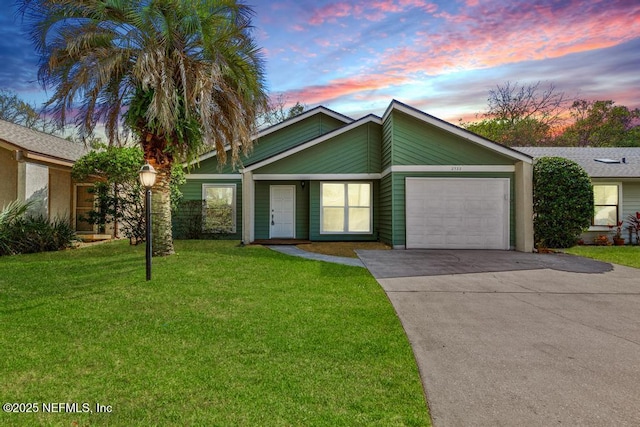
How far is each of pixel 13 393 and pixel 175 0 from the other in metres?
8.74

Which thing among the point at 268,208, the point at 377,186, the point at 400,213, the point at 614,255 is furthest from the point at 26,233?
the point at 614,255

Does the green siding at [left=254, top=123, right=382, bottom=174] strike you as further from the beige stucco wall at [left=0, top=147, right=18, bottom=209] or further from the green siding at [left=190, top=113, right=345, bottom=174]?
the beige stucco wall at [left=0, top=147, right=18, bottom=209]

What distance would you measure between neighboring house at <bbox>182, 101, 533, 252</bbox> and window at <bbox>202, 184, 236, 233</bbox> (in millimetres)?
41

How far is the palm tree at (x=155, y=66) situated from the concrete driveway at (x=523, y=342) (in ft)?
19.8

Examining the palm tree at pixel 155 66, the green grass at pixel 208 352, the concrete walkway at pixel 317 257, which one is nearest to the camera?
the green grass at pixel 208 352

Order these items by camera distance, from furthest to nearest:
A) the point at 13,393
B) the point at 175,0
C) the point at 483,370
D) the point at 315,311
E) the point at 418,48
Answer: the point at 418,48 → the point at 175,0 → the point at 315,311 → the point at 483,370 → the point at 13,393

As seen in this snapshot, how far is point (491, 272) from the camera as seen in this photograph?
7551 millimetres

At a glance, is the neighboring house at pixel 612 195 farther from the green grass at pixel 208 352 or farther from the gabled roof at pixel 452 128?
the green grass at pixel 208 352

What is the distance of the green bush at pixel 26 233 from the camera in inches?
378

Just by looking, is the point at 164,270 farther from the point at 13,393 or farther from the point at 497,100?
the point at 497,100

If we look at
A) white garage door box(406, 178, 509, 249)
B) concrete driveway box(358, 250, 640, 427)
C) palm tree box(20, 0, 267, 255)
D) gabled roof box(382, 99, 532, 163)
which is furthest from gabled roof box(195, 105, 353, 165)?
concrete driveway box(358, 250, 640, 427)

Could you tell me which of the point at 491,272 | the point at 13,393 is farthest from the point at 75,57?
the point at 491,272

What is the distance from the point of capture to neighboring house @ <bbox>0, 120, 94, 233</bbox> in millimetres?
10992

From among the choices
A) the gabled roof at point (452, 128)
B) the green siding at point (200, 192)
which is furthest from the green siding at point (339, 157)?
the green siding at point (200, 192)
